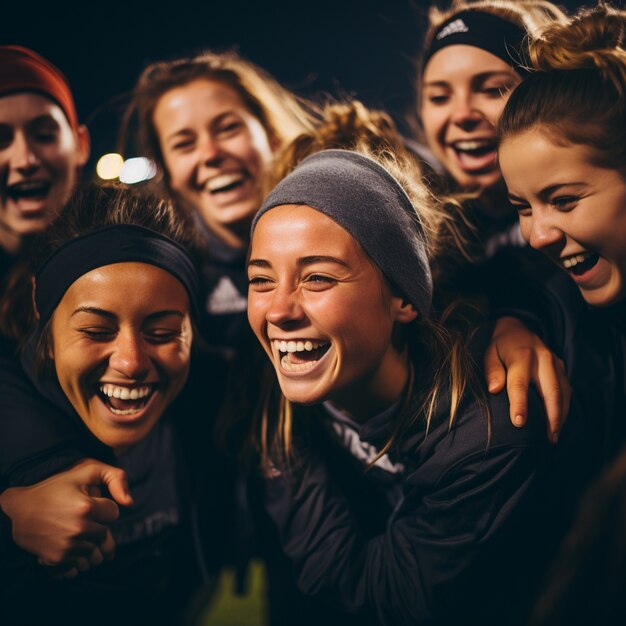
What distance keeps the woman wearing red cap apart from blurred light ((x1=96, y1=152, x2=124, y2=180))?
0.07 meters

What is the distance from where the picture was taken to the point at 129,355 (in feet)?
4.49

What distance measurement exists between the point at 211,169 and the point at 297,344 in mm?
596

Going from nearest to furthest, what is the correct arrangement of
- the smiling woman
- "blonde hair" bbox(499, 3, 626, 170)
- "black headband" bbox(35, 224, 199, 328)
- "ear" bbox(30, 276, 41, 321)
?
"blonde hair" bbox(499, 3, 626, 170) → "black headband" bbox(35, 224, 199, 328) → "ear" bbox(30, 276, 41, 321) → the smiling woman

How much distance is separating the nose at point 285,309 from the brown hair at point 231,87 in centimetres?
55

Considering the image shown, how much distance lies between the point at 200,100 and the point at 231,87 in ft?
0.30

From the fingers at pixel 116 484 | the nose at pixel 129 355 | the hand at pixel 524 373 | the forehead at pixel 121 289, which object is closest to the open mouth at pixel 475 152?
the hand at pixel 524 373

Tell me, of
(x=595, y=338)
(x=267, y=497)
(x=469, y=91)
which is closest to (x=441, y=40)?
(x=469, y=91)

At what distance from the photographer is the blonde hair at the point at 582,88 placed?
1.17m

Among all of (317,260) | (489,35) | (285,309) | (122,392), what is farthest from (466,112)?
(122,392)

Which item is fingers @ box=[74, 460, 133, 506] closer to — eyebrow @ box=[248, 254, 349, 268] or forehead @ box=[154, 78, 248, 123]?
eyebrow @ box=[248, 254, 349, 268]

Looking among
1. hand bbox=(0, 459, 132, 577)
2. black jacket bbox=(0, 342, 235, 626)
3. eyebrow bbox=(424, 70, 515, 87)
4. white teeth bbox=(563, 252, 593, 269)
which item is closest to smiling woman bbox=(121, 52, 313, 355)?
black jacket bbox=(0, 342, 235, 626)

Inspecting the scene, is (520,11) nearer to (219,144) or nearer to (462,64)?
(462,64)

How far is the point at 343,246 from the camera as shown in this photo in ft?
4.00

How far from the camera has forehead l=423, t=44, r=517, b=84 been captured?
1.37 m
